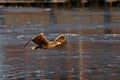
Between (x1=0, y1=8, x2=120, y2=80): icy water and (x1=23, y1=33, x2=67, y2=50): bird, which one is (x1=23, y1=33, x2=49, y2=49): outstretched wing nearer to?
(x1=23, y1=33, x2=67, y2=50): bird

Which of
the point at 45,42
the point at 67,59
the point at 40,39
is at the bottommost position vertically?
the point at 67,59

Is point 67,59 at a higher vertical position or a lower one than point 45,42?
lower

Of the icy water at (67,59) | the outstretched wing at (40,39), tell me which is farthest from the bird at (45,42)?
the icy water at (67,59)

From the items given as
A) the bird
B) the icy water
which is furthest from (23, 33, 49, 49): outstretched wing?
the icy water

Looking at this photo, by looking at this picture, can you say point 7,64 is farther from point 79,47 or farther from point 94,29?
point 94,29

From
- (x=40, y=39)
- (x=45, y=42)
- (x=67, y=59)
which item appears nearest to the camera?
(x=40, y=39)

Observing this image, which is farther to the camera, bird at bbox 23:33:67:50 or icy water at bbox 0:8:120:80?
icy water at bbox 0:8:120:80

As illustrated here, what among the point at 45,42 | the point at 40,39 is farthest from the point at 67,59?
the point at 40,39

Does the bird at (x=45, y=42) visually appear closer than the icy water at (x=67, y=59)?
Yes

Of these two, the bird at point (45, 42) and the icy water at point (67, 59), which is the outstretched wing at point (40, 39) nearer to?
the bird at point (45, 42)

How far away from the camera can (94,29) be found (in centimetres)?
3077

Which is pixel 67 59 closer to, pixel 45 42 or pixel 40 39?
pixel 45 42

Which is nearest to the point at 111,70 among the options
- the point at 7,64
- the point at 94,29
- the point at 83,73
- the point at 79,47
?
the point at 83,73

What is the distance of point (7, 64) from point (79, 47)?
16.2 feet
